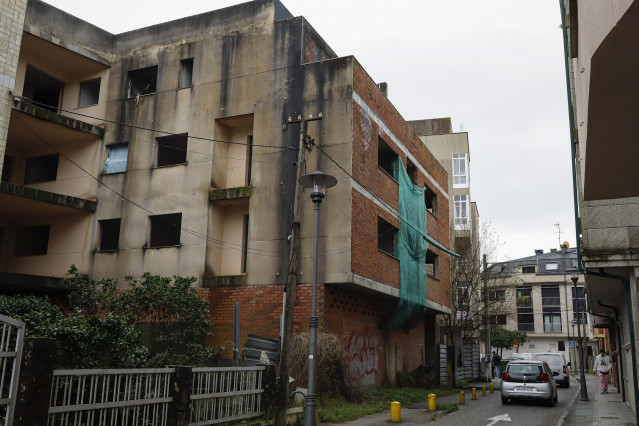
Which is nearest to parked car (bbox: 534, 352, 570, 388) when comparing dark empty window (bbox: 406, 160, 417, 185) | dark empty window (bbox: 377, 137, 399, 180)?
dark empty window (bbox: 406, 160, 417, 185)

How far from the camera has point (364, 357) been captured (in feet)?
63.8

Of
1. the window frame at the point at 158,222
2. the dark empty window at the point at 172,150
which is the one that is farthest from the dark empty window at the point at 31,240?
the dark empty window at the point at 172,150

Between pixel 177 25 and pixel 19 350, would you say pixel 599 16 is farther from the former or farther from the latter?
pixel 177 25

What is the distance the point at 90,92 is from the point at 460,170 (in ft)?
85.0

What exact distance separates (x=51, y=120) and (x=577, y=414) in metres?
20.1

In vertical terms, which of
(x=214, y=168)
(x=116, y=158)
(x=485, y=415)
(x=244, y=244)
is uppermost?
(x=116, y=158)

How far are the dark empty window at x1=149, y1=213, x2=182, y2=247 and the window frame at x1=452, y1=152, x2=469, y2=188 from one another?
24.4 metres

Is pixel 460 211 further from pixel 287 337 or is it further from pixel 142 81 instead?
pixel 287 337

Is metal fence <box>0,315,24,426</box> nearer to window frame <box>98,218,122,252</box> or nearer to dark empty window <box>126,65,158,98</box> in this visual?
window frame <box>98,218,122,252</box>

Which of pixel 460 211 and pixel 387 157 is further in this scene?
pixel 460 211

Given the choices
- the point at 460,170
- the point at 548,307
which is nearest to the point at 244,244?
the point at 460,170

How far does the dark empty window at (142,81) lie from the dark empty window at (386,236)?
10632mm

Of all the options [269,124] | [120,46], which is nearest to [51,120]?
[120,46]

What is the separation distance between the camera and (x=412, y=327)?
24.0 m
